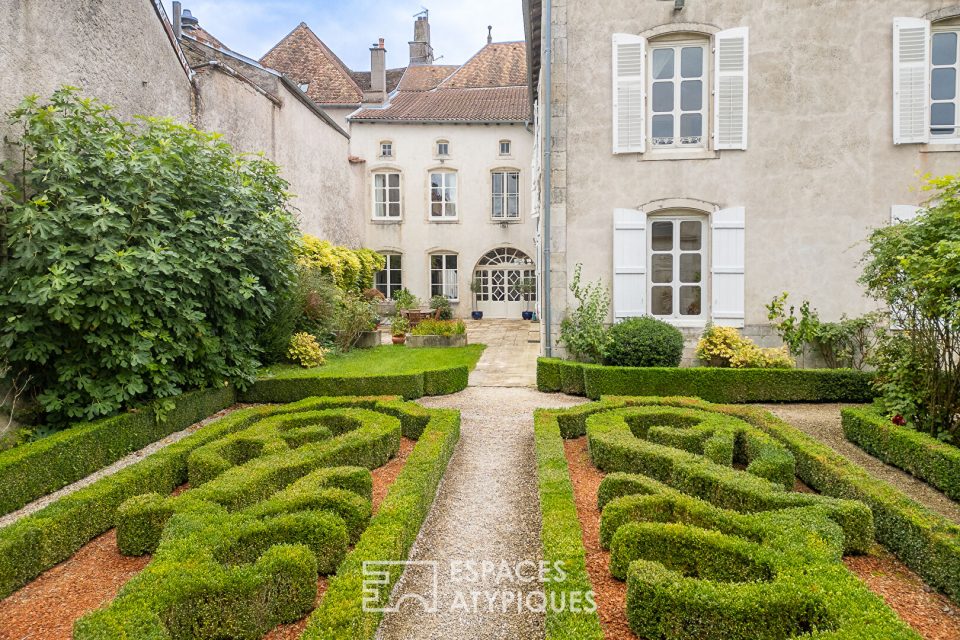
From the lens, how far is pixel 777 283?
895 centimetres

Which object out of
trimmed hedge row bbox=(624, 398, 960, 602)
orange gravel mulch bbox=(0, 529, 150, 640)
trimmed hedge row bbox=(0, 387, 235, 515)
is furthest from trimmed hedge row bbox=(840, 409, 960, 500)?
trimmed hedge row bbox=(0, 387, 235, 515)

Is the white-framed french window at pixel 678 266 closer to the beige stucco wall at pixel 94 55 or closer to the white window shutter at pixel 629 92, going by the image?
the white window shutter at pixel 629 92

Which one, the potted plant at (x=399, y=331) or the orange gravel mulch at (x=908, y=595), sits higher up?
the potted plant at (x=399, y=331)

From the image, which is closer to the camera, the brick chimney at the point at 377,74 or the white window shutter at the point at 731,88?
the white window shutter at the point at 731,88

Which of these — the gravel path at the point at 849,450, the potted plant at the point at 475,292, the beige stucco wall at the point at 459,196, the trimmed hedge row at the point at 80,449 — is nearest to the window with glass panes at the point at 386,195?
the beige stucco wall at the point at 459,196

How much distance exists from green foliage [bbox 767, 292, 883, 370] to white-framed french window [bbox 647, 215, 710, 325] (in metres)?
1.09

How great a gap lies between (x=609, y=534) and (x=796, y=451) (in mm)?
2382

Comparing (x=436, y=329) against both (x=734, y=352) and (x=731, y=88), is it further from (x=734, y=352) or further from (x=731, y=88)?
(x=731, y=88)

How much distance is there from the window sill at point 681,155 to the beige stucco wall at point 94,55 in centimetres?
717

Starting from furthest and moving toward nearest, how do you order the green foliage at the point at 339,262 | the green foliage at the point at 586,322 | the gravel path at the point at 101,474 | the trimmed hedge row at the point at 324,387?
the green foliage at the point at 339,262, the green foliage at the point at 586,322, the trimmed hedge row at the point at 324,387, the gravel path at the point at 101,474

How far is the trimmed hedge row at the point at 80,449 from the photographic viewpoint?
15.0ft

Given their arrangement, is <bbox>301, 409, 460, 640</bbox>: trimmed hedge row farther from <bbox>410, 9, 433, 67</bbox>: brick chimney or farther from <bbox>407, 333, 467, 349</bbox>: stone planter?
<bbox>410, 9, 433, 67</bbox>: brick chimney

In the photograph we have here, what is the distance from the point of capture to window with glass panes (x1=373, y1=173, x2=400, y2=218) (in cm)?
2020

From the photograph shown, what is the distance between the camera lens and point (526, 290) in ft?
65.9
